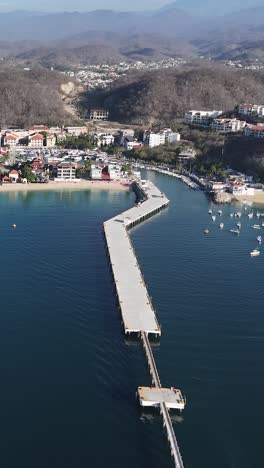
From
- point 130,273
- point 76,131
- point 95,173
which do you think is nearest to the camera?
point 130,273

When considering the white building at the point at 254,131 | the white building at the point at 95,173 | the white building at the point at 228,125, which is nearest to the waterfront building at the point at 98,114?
the white building at the point at 228,125

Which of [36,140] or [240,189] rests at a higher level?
[36,140]

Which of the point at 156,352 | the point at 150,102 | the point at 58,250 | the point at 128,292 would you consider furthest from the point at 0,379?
the point at 150,102

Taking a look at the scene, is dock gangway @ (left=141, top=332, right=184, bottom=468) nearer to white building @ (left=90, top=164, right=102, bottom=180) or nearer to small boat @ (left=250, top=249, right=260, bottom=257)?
small boat @ (left=250, top=249, right=260, bottom=257)

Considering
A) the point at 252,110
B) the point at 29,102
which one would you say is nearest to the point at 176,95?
the point at 252,110

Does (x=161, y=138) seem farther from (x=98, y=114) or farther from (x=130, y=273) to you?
(x=130, y=273)

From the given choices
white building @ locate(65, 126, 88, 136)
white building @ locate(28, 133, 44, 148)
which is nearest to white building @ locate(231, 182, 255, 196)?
white building @ locate(28, 133, 44, 148)

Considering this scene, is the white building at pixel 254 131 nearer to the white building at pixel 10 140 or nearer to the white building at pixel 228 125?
the white building at pixel 228 125
